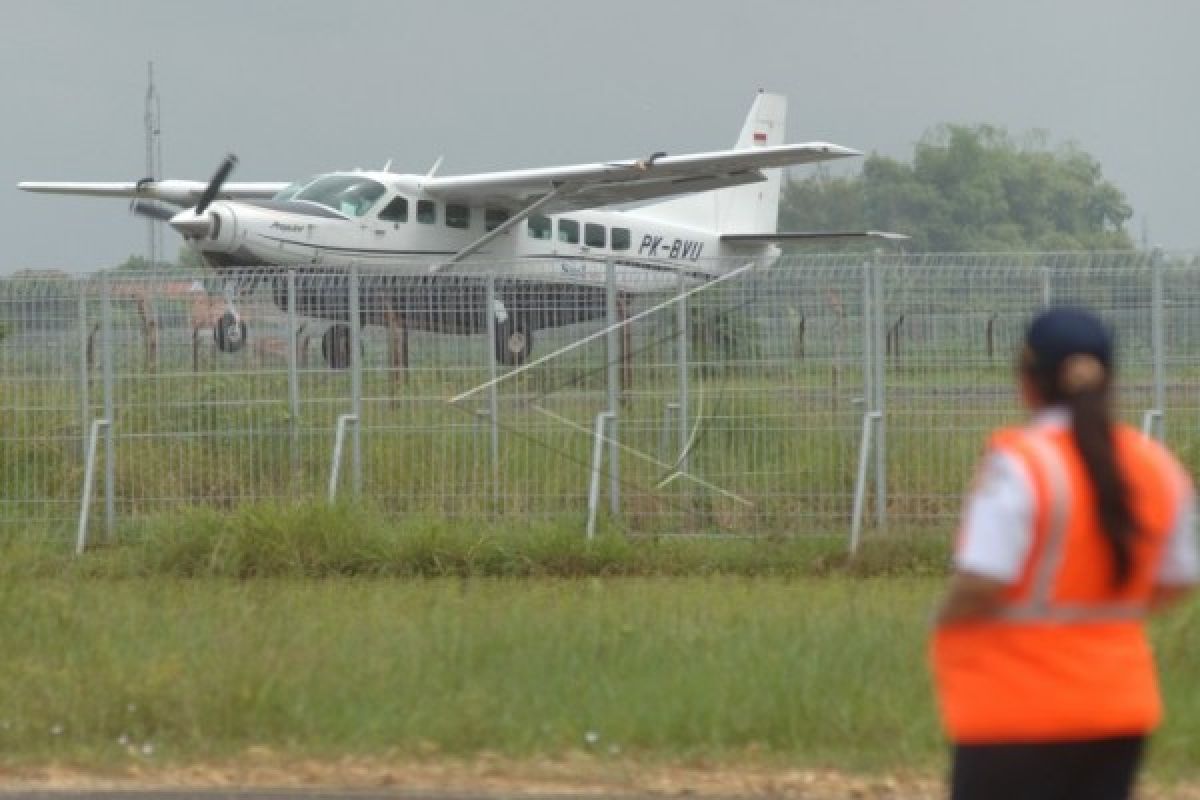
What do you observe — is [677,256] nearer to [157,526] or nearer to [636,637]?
[157,526]

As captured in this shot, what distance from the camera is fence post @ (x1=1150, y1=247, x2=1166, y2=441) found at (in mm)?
14320

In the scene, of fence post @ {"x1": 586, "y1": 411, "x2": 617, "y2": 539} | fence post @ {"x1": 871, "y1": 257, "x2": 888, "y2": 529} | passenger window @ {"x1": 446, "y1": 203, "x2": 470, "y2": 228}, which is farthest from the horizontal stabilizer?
fence post @ {"x1": 871, "y1": 257, "x2": 888, "y2": 529}

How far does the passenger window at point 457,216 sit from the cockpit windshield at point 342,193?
6.11ft

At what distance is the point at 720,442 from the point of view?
15.1 m

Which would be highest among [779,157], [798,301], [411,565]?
[779,157]

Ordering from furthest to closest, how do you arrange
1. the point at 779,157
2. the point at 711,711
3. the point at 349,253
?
the point at 779,157 → the point at 349,253 → the point at 711,711

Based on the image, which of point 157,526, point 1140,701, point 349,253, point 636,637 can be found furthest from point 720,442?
point 349,253

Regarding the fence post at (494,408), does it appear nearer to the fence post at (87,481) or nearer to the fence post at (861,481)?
the fence post at (861,481)

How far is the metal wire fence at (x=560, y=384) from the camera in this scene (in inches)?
575

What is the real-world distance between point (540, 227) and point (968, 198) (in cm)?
5289

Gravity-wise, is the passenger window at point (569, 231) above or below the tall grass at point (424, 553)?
above

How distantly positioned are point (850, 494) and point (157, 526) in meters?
4.86

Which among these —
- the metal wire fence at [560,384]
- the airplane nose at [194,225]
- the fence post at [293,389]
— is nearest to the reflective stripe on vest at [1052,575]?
the metal wire fence at [560,384]

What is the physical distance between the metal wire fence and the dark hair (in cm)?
1021
